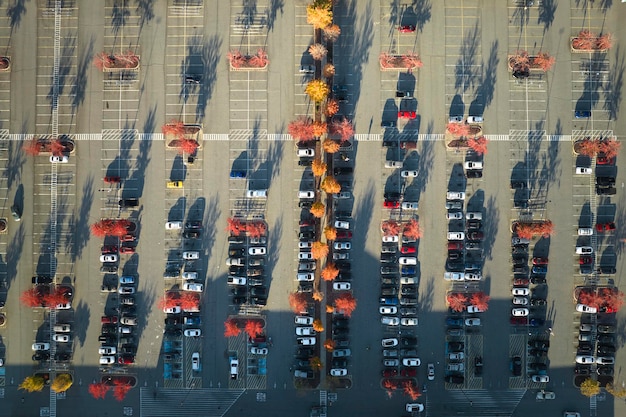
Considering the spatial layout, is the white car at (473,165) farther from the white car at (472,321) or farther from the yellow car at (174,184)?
the yellow car at (174,184)

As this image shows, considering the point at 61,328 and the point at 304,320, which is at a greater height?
the point at 304,320

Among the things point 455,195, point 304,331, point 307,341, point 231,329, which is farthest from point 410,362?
point 231,329

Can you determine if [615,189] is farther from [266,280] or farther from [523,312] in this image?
[266,280]

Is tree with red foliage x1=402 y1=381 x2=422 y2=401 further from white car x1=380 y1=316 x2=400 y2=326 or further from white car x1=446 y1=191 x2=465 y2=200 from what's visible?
white car x1=446 y1=191 x2=465 y2=200

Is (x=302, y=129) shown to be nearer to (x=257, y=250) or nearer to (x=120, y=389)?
(x=257, y=250)

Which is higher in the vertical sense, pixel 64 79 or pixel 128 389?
pixel 64 79

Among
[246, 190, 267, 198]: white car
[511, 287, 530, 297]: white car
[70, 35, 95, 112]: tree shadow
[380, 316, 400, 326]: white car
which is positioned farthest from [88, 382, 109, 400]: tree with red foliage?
[511, 287, 530, 297]: white car

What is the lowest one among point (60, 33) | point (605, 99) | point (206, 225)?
point (206, 225)

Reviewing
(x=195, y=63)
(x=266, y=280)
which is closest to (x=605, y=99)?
(x=266, y=280)
